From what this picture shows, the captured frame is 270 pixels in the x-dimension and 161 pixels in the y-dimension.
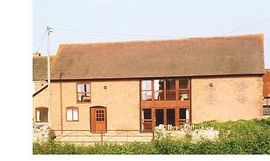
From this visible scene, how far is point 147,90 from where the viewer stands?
29.9m

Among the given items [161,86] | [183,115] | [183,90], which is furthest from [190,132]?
[161,86]

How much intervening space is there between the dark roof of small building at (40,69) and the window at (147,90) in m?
15.6

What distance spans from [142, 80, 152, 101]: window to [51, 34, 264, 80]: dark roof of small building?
27.1 inches

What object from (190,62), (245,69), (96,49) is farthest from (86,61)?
(245,69)

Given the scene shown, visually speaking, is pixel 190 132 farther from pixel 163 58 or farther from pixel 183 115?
pixel 163 58

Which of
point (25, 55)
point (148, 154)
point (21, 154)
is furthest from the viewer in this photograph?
point (148, 154)

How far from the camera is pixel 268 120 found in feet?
84.0

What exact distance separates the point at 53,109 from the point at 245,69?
16076 mm

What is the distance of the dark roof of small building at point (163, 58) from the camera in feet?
96.4

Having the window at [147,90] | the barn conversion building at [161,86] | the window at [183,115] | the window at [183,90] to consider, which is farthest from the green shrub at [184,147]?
the window at [147,90]

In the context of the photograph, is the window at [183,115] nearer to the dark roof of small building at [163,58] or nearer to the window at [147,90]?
the window at [147,90]

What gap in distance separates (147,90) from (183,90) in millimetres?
2906

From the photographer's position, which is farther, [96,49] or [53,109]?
[96,49]

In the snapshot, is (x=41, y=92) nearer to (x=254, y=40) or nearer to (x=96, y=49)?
(x=96, y=49)
